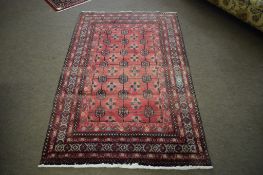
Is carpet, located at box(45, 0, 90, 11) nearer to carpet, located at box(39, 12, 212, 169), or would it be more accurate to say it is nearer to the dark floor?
the dark floor

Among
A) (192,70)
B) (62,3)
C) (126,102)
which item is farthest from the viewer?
(62,3)

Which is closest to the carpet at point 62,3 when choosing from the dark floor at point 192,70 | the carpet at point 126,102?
the dark floor at point 192,70

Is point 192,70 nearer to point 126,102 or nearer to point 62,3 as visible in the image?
point 126,102

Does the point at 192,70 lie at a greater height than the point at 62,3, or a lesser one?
lesser

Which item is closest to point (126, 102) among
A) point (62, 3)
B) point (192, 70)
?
point (192, 70)

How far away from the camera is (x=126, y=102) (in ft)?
6.13

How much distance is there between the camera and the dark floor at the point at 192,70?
158cm

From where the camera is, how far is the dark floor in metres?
1.58

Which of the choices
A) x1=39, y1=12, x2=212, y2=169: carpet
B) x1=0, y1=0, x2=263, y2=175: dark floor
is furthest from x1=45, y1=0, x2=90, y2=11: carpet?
x1=39, y1=12, x2=212, y2=169: carpet

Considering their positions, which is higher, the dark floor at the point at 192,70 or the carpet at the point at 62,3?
the carpet at the point at 62,3

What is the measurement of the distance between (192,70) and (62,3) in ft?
5.60

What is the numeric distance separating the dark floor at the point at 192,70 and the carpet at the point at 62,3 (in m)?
0.07

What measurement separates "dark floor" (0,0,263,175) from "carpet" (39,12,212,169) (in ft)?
0.25

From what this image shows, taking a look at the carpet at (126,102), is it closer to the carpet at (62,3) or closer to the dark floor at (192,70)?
the dark floor at (192,70)
